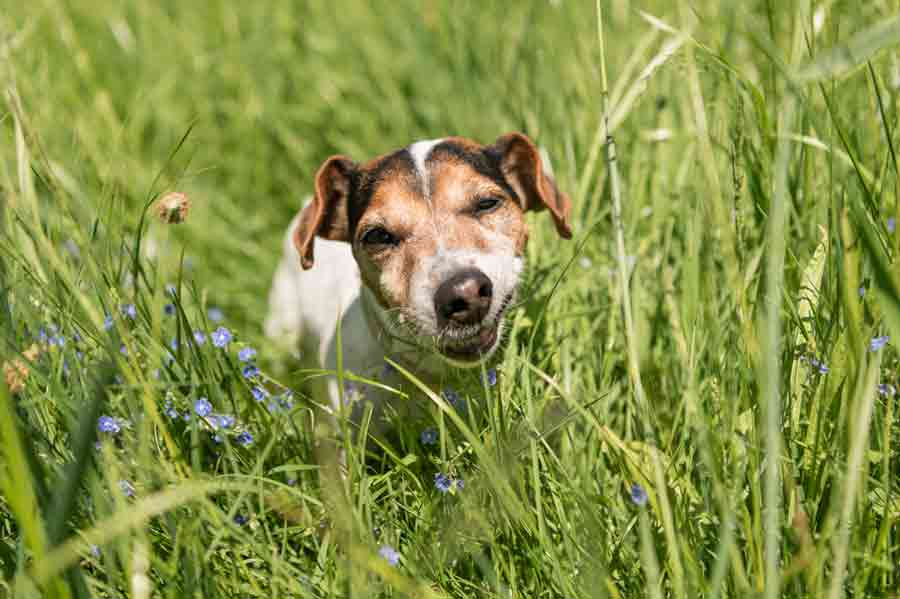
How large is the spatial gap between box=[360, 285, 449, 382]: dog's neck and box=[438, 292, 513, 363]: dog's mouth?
12 centimetres

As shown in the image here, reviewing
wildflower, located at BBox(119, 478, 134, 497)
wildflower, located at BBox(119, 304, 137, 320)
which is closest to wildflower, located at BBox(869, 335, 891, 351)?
wildflower, located at BBox(119, 478, 134, 497)

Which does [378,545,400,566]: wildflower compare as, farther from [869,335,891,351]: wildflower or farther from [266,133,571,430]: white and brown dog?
[869,335,891,351]: wildflower

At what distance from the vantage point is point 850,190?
1992 millimetres

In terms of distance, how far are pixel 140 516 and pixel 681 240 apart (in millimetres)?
2405

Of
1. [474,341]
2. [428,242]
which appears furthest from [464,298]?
[428,242]

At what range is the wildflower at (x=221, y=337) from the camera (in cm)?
247

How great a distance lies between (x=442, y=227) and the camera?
2.79 metres

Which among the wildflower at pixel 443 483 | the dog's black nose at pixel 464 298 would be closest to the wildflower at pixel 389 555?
the wildflower at pixel 443 483

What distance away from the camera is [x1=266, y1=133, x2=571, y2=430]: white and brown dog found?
2574mm

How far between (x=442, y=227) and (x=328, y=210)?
1.89ft

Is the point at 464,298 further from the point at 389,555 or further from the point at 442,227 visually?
the point at 389,555

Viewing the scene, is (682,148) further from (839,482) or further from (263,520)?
(263,520)

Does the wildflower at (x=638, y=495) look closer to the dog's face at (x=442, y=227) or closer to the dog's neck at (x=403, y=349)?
the dog's face at (x=442, y=227)

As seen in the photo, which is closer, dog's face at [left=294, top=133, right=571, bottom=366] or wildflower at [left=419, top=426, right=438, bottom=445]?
wildflower at [left=419, top=426, right=438, bottom=445]
